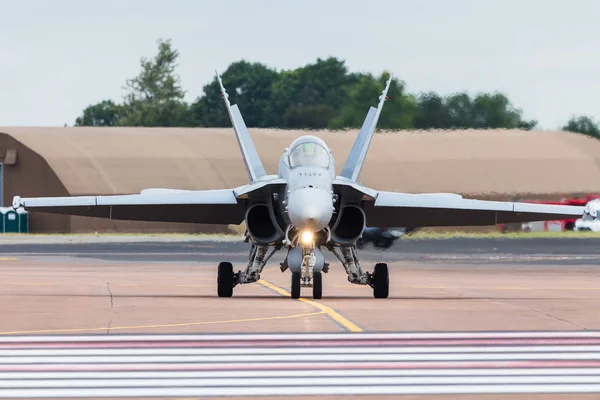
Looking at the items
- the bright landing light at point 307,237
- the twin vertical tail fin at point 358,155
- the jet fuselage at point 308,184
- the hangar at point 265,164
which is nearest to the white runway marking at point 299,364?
the jet fuselage at point 308,184

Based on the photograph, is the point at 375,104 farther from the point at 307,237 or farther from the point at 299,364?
the point at 299,364

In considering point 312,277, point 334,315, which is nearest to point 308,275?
point 312,277

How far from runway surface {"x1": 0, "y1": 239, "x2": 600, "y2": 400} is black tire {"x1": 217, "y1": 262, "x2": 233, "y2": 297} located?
349mm

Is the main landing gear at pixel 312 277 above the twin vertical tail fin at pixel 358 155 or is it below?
below

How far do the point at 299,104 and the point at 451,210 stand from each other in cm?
4649

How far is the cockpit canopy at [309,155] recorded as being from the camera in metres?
21.1

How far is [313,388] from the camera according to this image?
10461mm

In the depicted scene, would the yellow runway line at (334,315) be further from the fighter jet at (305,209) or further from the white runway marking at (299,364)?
the white runway marking at (299,364)

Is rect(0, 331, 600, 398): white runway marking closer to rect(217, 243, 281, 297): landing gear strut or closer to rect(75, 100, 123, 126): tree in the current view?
rect(217, 243, 281, 297): landing gear strut

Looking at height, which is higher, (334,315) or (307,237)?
(307,237)

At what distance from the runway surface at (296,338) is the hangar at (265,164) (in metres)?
34.3

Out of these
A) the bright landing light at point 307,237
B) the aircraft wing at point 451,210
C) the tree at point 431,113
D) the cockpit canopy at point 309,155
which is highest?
the tree at point 431,113

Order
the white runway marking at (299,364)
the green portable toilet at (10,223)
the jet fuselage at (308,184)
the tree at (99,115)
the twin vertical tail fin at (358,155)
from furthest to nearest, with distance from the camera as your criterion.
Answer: the tree at (99,115), the green portable toilet at (10,223), the twin vertical tail fin at (358,155), the jet fuselage at (308,184), the white runway marking at (299,364)

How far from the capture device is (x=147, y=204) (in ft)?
74.1
